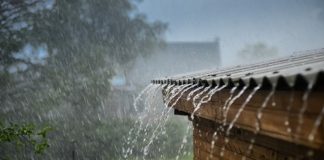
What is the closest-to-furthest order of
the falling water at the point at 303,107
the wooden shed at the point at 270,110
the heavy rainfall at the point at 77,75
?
the falling water at the point at 303,107
the wooden shed at the point at 270,110
the heavy rainfall at the point at 77,75

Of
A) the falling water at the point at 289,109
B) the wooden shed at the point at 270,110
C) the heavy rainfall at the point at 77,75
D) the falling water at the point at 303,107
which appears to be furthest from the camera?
the heavy rainfall at the point at 77,75

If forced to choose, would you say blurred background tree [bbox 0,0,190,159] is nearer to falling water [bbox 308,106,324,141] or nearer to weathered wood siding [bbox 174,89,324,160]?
weathered wood siding [bbox 174,89,324,160]

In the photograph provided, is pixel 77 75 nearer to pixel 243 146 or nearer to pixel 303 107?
pixel 243 146

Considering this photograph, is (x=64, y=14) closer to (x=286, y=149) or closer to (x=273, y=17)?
(x=286, y=149)

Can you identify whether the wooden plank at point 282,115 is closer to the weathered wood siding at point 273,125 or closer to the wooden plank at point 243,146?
the weathered wood siding at point 273,125

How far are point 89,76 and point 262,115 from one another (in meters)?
17.5

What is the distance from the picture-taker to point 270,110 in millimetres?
2334

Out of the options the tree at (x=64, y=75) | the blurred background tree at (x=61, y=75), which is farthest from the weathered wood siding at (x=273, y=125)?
the tree at (x=64, y=75)

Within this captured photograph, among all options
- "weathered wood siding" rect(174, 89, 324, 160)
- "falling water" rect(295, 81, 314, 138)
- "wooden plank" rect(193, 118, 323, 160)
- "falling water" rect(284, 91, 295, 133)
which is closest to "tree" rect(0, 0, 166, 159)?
"wooden plank" rect(193, 118, 323, 160)

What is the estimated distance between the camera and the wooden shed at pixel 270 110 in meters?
1.92

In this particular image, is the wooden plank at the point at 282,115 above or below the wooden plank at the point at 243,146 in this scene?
above

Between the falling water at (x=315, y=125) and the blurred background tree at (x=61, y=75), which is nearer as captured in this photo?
the falling water at (x=315, y=125)

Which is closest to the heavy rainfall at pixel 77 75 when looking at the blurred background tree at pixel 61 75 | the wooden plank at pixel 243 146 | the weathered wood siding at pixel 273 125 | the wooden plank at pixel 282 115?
the blurred background tree at pixel 61 75

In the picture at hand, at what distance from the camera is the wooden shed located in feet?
6.28
